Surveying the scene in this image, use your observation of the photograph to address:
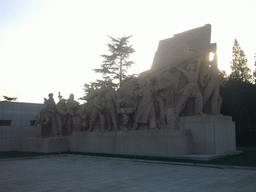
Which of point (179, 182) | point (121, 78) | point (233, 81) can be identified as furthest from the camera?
point (121, 78)

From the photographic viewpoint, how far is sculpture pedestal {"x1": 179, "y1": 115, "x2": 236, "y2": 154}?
428 inches

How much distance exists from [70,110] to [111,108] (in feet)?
12.0

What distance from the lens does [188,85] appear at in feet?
38.8

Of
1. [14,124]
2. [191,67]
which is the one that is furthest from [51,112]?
[191,67]

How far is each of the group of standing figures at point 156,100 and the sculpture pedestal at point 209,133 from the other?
1.71ft

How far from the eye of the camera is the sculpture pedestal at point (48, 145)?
15.7 metres

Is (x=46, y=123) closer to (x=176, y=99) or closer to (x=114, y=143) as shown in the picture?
(x=114, y=143)

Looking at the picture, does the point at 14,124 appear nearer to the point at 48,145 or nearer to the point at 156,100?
the point at 48,145

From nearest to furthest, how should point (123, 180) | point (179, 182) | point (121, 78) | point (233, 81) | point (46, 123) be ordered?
point (179, 182) → point (123, 180) → point (46, 123) → point (233, 81) → point (121, 78)

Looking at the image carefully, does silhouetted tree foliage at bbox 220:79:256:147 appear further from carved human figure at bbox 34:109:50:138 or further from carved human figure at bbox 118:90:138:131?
carved human figure at bbox 34:109:50:138

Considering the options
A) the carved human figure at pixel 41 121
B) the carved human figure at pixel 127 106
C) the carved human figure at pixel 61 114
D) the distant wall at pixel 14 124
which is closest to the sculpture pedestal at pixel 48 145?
the carved human figure at pixel 41 121

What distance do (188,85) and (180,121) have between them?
1667mm

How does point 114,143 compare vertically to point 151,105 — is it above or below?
below

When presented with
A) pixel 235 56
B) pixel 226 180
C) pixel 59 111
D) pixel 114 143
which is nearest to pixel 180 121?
pixel 114 143
